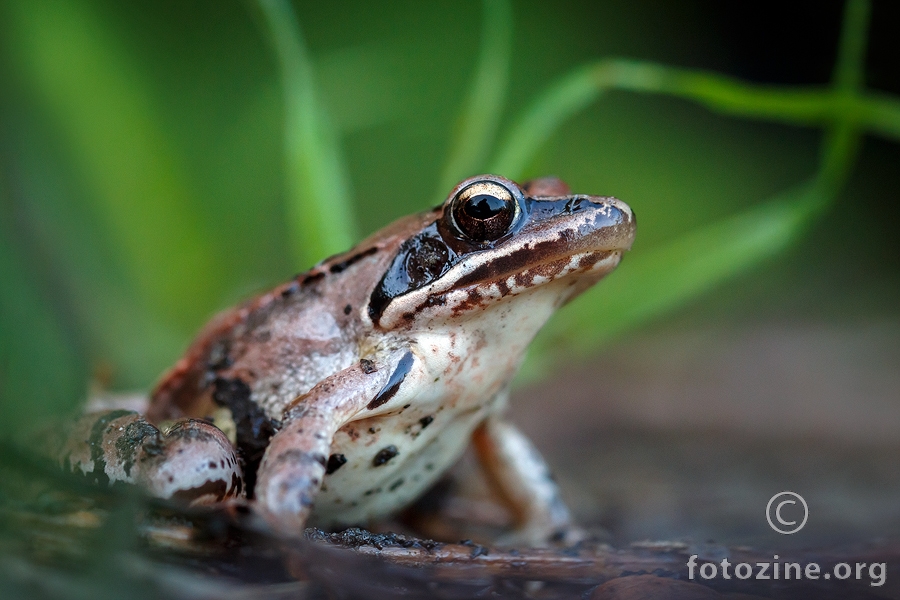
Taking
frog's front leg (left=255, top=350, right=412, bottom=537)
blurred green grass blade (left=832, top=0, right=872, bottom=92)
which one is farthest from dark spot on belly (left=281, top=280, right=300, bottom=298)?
blurred green grass blade (left=832, top=0, right=872, bottom=92)

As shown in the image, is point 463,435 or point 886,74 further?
point 886,74

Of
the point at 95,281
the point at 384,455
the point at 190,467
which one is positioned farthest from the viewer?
the point at 95,281

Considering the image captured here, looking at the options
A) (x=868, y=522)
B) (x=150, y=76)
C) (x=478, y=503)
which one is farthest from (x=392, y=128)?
(x=868, y=522)

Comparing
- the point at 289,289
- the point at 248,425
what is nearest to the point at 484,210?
the point at 289,289

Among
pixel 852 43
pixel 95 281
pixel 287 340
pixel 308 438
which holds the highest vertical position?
pixel 852 43

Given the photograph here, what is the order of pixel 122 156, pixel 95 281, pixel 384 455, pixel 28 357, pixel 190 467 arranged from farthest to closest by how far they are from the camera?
pixel 122 156, pixel 95 281, pixel 384 455, pixel 190 467, pixel 28 357

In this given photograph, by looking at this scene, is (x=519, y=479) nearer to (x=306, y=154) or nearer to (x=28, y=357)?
(x=28, y=357)

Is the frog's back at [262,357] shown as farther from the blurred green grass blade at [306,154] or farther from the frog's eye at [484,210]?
the blurred green grass blade at [306,154]

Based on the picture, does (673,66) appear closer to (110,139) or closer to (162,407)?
(110,139)
